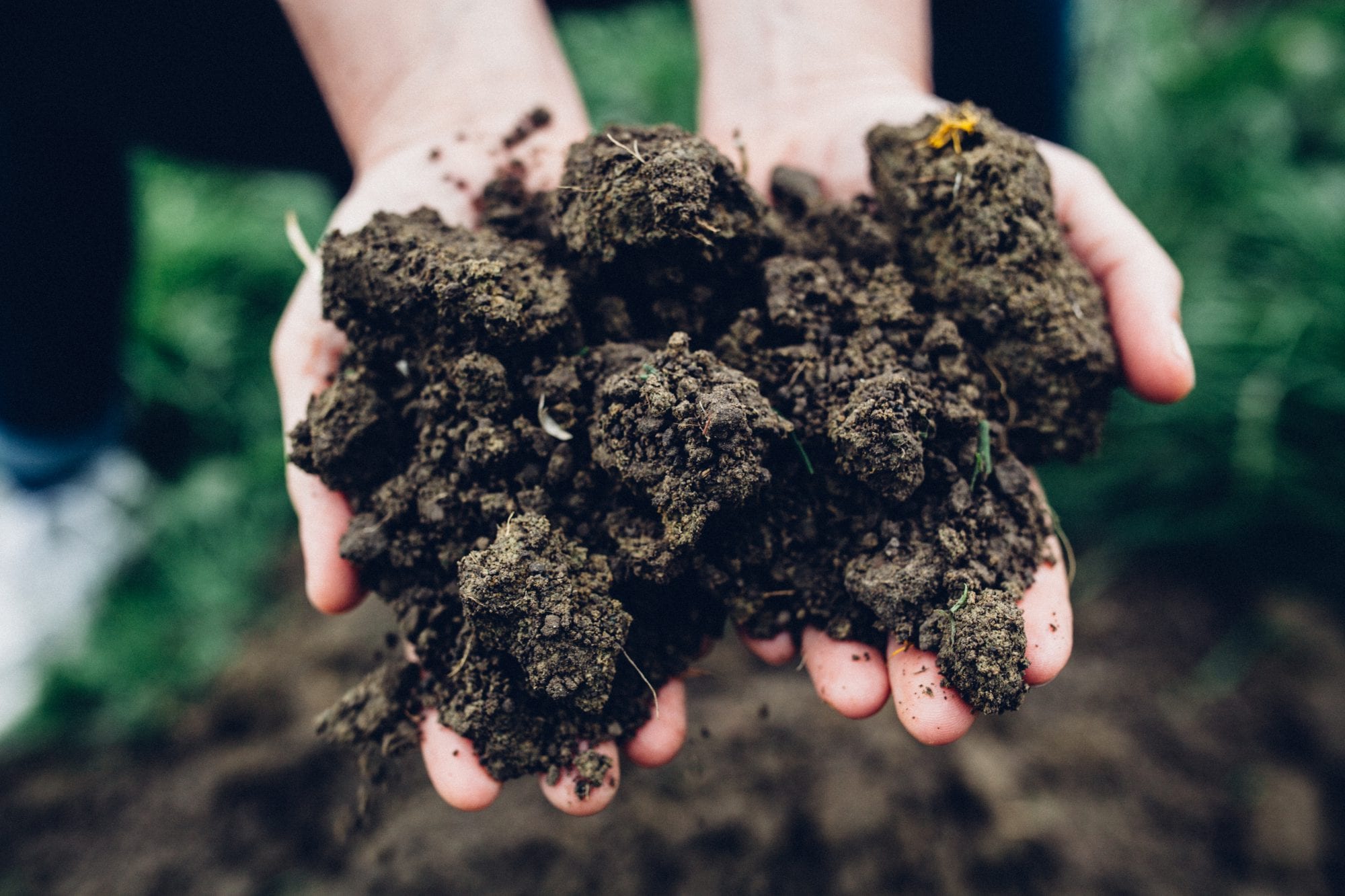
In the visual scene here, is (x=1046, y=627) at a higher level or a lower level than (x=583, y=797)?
higher

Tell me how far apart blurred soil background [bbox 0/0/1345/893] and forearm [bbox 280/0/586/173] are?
1.48 m

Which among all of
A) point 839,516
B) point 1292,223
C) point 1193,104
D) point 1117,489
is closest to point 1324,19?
point 1193,104

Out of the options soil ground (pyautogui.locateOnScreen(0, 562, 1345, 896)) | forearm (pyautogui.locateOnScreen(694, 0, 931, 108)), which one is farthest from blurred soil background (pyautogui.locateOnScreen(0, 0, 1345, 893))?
forearm (pyautogui.locateOnScreen(694, 0, 931, 108))

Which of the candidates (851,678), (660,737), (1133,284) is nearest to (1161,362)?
(1133,284)

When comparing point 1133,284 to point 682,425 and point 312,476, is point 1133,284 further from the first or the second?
point 312,476

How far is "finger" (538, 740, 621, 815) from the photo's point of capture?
139 cm

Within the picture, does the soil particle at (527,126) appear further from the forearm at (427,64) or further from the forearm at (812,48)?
the forearm at (812,48)

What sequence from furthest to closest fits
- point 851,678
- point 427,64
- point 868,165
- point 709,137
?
point 709,137 → point 427,64 → point 868,165 → point 851,678

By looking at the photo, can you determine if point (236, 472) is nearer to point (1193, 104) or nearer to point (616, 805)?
point (616, 805)

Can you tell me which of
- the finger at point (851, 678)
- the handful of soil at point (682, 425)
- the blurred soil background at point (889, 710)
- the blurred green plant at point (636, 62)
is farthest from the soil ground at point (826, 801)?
the blurred green plant at point (636, 62)

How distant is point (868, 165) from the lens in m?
1.79

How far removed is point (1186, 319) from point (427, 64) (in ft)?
7.97

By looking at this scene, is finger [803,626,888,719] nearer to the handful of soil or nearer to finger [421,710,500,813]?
the handful of soil

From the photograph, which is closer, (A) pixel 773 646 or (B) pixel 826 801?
(A) pixel 773 646
